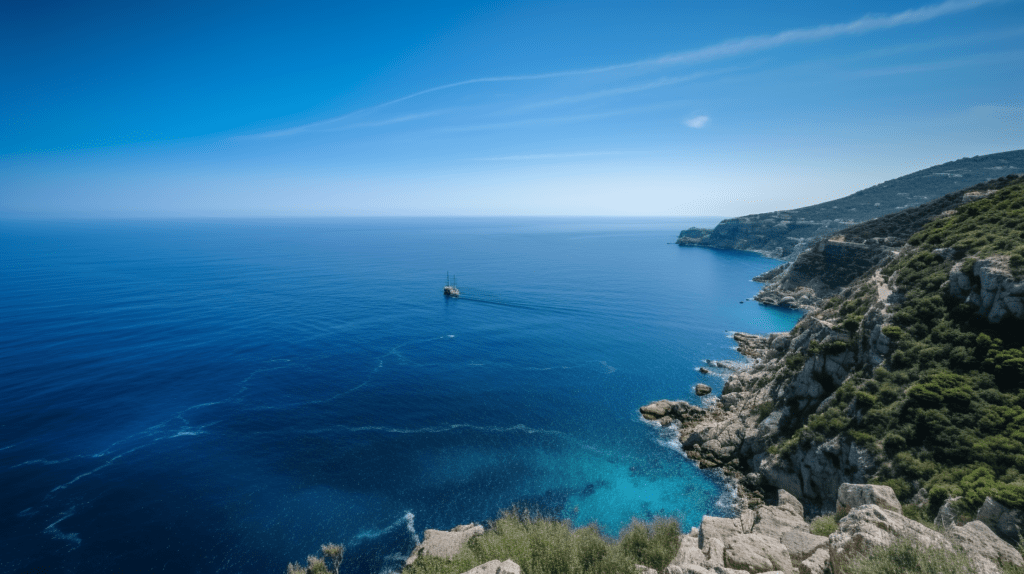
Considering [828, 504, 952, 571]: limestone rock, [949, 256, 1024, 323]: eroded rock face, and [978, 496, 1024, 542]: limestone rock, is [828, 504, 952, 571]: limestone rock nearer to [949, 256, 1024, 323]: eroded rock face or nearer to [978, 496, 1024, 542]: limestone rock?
[978, 496, 1024, 542]: limestone rock

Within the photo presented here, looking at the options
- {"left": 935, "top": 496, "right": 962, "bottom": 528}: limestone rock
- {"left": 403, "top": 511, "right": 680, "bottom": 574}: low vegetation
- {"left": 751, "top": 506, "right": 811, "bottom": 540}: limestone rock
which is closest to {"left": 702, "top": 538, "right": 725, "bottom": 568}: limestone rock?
{"left": 403, "top": 511, "right": 680, "bottom": 574}: low vegetation

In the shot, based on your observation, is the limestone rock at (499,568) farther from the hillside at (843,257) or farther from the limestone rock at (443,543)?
the hillside at (843,257)

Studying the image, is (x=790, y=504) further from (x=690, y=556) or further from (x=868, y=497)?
(x=690, y=556)

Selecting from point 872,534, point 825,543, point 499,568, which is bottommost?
point 825,543

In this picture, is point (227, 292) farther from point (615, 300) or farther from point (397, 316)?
point (615, 300)

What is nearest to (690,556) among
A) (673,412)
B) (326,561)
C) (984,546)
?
(984,546)

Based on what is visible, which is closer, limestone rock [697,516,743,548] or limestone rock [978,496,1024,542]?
limestone rock [978,496,1024,542]
